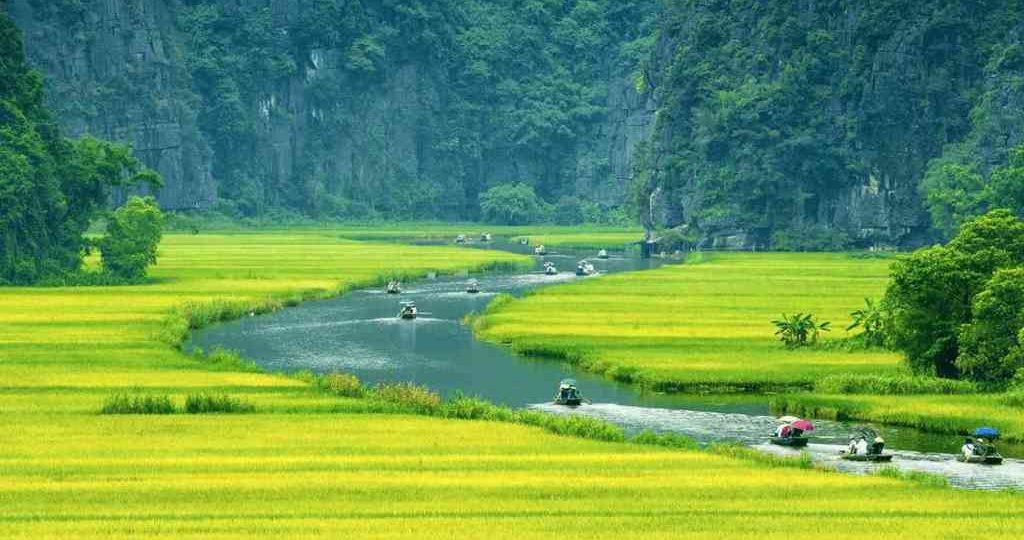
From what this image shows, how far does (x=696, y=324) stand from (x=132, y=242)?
128 feet

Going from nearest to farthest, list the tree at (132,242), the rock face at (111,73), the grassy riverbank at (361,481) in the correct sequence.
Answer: the grassy riverbank at (361,481)
the tree at (132,242)
the rock face at (111,73)

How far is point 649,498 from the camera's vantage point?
34.7 m

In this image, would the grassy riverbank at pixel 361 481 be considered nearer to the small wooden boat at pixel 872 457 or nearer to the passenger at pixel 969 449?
the small wooden boat at pixel 872 457

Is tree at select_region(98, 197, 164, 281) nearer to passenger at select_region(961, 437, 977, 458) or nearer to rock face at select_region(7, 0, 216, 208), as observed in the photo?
passenger at select_region(961, 437, 977, 458)

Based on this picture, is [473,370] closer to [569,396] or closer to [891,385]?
[569,396]

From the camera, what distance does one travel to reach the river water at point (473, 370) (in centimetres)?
4250

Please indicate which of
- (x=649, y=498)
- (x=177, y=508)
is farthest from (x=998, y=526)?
(x=177, y=508)

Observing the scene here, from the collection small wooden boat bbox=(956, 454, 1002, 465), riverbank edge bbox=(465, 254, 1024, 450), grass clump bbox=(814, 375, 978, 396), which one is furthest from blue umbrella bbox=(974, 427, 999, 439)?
grass clump bbox=(814, 375, 978, 396)

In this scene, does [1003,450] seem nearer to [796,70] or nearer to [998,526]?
[998,526]

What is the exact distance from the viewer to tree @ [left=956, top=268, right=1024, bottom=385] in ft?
167

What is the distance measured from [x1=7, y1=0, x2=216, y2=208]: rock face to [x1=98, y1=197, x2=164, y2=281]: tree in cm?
8602

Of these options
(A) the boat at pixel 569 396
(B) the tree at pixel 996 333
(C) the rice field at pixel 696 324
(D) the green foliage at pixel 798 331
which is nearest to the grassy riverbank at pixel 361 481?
(A) the boat at pixel 569 396

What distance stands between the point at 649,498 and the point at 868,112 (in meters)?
114

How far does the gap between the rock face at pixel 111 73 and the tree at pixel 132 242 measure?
86.0 meters
